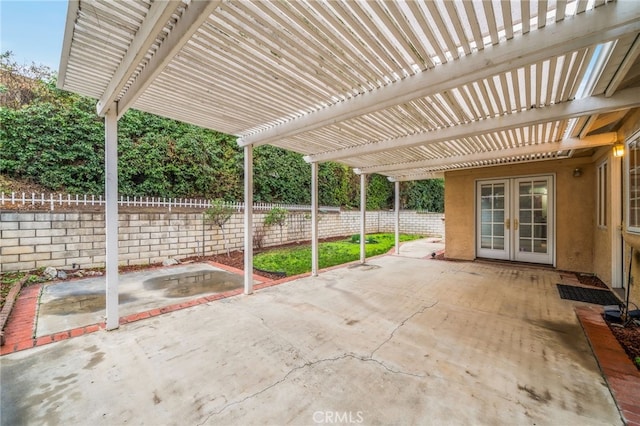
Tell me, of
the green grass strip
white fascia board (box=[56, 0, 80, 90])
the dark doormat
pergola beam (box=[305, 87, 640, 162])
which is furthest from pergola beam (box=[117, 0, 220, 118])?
the dark doormat

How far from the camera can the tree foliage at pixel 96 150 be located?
5.64 meters

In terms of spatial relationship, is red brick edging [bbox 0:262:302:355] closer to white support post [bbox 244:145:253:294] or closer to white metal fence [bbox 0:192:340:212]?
white support post [bbox 244:145:253:294]

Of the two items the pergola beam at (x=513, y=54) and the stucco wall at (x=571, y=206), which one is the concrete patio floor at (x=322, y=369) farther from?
the stucco wall at (x=571, y=206)

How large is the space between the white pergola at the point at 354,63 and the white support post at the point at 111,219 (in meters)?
0.01

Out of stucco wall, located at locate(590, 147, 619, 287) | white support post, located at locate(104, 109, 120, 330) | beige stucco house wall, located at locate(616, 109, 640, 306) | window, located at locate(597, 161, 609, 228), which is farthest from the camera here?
window, located at locate(597, 161, 609, 228)

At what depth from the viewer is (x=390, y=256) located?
789cm

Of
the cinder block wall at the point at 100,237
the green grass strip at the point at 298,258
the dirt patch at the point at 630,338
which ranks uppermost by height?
the cinder block wall at the point at 100,237

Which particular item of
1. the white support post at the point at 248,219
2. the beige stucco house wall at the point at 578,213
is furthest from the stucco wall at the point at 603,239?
the white support post at the point at 248,219

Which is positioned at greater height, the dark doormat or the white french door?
the white french door

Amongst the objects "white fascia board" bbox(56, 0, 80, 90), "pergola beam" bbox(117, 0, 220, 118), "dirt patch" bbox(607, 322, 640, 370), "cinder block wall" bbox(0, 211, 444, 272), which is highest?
"white fascia board" bbox(56, 0, 80, 90)

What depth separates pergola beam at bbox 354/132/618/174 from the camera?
4.21m

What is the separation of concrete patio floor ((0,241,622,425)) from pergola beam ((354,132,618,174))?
266cm

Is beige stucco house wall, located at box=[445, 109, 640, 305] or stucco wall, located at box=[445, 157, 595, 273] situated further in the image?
stucco wall, located at box=[445, 157, 595, 273]

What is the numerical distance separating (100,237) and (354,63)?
647 cm
